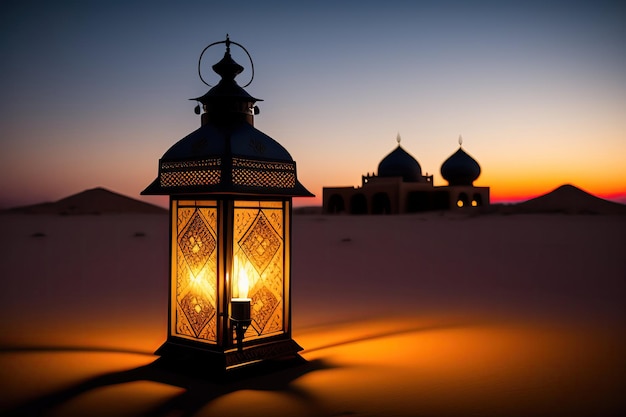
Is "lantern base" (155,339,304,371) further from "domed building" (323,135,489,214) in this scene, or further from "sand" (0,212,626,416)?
"domed building" (323,135,489,214)

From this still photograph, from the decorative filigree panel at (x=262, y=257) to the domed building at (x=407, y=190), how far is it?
34.1m

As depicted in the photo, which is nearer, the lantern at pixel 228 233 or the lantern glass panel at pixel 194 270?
the lantern at pixel 228 233

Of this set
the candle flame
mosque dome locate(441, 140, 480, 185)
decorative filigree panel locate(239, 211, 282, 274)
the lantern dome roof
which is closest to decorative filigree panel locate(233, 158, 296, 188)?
the lantern dome roof

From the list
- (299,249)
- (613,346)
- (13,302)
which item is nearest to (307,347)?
(613,346)

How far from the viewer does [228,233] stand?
5.09 m

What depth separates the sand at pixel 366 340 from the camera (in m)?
4.53

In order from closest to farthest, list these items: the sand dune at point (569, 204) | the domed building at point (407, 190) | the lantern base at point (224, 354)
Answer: the lantern base at point (224, 354) < the sand dune at point (569, 204) < the domed building at point (407, 190)

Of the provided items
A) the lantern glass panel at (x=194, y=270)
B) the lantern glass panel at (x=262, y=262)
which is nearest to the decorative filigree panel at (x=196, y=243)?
the lantern glass panel at (x=194, y=270)

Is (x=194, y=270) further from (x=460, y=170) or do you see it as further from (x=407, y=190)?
(x=460, y=170)

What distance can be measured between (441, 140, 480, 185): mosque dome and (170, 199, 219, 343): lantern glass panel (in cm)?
3987

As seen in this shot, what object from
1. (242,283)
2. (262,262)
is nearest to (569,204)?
(262,262)

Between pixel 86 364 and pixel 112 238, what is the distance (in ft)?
57.1

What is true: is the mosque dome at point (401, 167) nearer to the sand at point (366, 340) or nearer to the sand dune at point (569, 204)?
the sand dune at point (569, 204)

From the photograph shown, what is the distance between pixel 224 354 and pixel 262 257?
93 cm
